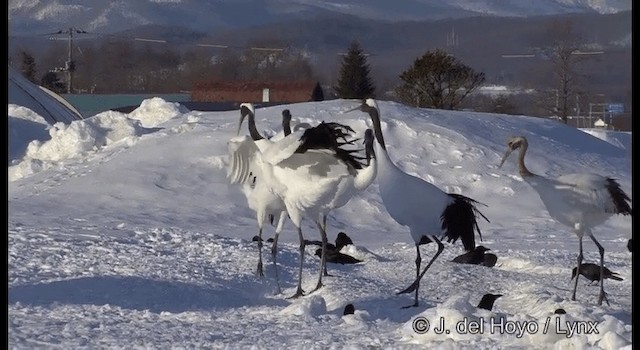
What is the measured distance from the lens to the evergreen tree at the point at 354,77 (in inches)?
329

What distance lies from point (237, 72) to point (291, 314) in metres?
1.52

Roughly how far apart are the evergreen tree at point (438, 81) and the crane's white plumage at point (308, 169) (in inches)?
34.7

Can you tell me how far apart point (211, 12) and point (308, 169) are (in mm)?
1151

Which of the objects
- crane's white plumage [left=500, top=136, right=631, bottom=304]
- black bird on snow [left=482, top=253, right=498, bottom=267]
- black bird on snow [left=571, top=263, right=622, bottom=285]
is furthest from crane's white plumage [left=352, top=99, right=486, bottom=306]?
black bird on snow [left=482, top=253, right=498, bottom=267]

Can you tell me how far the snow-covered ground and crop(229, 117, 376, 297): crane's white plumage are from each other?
0.61 meters

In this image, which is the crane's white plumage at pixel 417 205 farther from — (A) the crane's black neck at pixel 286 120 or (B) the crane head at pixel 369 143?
(A) the crane's black neck at pixel 286 120

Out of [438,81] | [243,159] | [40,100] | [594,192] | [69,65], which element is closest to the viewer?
[69,65]

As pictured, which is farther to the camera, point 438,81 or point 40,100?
point 438,81

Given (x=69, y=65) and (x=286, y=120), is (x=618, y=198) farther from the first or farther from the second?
(x=69, y=65)

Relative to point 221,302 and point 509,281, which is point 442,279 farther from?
point 221,302

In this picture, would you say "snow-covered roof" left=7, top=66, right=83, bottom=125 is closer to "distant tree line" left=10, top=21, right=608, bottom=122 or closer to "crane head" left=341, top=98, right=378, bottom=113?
"distant tree line" left=10, top=21, right=608, bottom=122

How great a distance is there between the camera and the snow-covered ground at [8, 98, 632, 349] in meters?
6.40

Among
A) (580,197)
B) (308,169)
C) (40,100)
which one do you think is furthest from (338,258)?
(40,100)

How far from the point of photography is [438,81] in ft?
34.0
